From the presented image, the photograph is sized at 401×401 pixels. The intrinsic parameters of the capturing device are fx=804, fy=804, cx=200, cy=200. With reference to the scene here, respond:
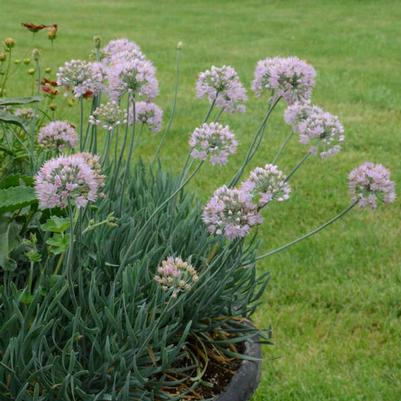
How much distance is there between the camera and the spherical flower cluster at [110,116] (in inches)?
83.0

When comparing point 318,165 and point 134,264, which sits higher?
point 134,264

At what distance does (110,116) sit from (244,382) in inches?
31.0

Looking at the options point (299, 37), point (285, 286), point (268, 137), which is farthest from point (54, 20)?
point (285, 286)

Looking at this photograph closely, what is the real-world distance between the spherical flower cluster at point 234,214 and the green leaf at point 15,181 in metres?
0.64

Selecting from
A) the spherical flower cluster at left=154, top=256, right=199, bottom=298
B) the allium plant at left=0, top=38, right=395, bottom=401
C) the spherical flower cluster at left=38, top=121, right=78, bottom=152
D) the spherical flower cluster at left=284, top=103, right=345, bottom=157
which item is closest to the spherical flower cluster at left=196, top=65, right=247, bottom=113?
the allium plant at left=0, top=38, right=395, bottom=401

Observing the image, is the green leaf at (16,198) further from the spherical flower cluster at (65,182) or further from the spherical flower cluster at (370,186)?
the spherical flower cluster at (370,186)

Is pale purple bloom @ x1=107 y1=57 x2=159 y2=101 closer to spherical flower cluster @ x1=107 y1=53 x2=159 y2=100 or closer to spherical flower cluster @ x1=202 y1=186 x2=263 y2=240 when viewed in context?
spherical flower cluster @ x1=107 y1=53 x2=159 y2=100

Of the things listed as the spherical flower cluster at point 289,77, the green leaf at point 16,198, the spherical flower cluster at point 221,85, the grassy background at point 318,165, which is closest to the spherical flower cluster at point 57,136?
the green leaf at point 16,198

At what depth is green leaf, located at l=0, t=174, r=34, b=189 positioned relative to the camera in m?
2.22

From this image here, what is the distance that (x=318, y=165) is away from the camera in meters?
5.71

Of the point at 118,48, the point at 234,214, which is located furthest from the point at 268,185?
the point at 118,48

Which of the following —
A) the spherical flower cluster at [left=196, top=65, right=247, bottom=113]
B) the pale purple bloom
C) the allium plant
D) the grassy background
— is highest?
the pale purple bloom

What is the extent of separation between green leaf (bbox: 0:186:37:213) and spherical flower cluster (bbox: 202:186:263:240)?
1.68 ft

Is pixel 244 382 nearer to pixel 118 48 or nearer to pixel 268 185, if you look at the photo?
pixel 268 185
